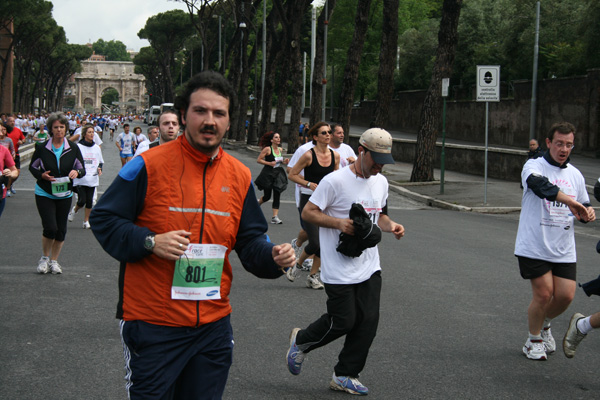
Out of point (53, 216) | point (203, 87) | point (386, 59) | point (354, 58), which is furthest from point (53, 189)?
point (354, 58)

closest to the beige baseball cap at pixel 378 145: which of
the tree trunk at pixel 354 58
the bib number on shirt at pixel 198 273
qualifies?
the bib number on shirt at pixel 198 273

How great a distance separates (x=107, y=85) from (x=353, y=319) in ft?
621

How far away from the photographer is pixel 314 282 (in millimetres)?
8797

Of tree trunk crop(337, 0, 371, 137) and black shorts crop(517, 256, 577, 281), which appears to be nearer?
black shorts crop(517, 256, 577, 281)

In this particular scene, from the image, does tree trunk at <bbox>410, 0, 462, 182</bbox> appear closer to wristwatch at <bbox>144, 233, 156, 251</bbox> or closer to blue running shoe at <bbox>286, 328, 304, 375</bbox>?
blue running shoe at <bbox>286, 328, 304, 375</bbox>

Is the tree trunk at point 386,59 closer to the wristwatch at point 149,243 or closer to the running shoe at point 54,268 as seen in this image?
the running shoe at point 54,268

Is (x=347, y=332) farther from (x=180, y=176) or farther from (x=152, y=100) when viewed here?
(x=152, y=100)

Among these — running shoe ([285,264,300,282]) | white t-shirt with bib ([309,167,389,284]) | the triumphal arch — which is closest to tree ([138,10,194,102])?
running shoe ([285,264,300,282])

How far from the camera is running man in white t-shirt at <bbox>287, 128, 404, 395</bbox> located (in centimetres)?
520

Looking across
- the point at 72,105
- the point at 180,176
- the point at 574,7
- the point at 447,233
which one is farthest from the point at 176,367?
the point at 72,105

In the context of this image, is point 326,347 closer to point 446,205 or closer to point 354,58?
point 446,205

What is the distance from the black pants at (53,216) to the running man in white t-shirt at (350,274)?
14.2 feet

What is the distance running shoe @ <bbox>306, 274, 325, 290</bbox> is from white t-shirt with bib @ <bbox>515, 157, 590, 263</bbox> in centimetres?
295

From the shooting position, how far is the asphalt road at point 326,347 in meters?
5.34
